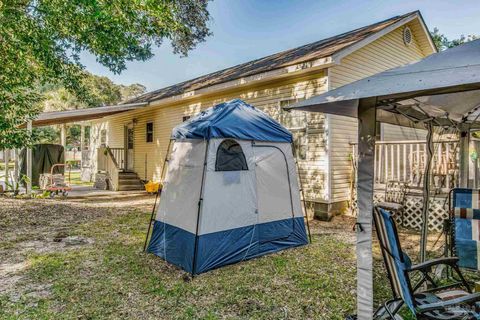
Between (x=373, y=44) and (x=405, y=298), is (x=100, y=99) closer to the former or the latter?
(x=373, y=44)

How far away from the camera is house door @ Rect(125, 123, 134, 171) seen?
48.1 feet

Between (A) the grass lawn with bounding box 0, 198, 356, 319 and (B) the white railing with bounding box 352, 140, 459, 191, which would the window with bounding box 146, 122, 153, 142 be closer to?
(A) the grass lawn with bounding box 0, 198, 356, 319

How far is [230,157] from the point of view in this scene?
15.3 ft

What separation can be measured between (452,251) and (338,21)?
41.2 feet

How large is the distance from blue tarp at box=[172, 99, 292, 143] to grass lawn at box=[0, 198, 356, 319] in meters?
1.87

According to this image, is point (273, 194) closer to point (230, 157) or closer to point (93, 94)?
point (230, 157)

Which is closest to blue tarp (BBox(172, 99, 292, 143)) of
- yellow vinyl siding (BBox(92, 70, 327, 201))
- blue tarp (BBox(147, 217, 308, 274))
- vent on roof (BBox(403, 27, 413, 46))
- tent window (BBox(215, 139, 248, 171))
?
tent window (BBox(215, 139, 248, 171))

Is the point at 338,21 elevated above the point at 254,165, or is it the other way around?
the point at 338,21

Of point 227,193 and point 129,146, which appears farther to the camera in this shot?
point 129,146

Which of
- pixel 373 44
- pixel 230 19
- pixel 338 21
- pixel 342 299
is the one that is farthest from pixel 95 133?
pixel 342 299

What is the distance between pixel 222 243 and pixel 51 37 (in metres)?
6.35

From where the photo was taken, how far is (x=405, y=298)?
2.43 meters

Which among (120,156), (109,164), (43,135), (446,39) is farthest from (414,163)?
(446,39)

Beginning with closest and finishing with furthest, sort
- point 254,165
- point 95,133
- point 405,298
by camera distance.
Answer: point 405,298 → point 254,165 → point 95,133
